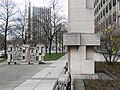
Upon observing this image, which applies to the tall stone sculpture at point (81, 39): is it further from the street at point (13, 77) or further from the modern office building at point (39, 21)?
the modern office building at point (39, 21)

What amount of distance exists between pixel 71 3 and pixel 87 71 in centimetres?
346

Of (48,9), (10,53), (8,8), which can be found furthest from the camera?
(48,9)

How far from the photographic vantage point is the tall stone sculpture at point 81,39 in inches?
484

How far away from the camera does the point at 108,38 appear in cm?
2002

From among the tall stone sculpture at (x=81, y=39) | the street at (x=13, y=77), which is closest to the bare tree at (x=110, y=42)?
the street at (x=13, y=77)

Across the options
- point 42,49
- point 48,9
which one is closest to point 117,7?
point 48,9

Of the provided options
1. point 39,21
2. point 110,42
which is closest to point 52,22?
point 39,21


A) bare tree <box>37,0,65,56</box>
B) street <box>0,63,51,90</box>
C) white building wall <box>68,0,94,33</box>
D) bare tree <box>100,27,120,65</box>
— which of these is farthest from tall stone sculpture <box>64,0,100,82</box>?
bare tree <box>37,0,65,56</box>

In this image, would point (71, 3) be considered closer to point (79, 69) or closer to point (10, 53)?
point (79, 69)

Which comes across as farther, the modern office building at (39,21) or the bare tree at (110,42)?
the modern office building at (39,21)

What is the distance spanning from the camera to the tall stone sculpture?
40.4ft

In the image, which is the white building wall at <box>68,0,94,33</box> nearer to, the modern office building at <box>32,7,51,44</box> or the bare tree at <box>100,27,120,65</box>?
the bare tree at <box>100,27,120,65</box>

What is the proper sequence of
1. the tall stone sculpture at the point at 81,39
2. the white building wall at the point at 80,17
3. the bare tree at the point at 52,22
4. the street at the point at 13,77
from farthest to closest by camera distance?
the bare tree at the point at 52,22 → the street at the point at 13,77 → the white building wall at the point at 80,17 → the tall stone sculpture at the point at 81,39

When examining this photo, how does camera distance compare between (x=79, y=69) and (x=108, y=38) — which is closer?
(x=79, y=69)
